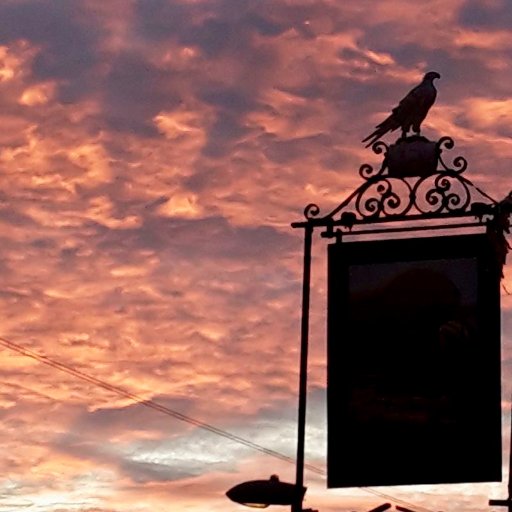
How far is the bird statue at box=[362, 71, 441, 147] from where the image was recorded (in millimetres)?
22984

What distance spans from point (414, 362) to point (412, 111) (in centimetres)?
346

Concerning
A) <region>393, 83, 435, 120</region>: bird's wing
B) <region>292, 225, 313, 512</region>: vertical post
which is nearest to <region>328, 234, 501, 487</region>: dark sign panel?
<region>292, 225, 313, 512</region>: vertical post

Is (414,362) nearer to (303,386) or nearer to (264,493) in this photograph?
(303,386)

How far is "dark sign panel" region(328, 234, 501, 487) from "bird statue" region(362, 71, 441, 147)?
1.90m

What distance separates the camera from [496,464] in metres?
20.6

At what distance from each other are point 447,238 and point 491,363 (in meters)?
1.65

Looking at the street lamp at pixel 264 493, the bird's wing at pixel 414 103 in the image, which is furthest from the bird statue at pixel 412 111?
the street lamp at pixel 264 493

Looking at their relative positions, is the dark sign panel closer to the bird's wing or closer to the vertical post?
the vertical post

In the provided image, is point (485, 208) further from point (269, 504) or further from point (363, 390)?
point (269, 504)

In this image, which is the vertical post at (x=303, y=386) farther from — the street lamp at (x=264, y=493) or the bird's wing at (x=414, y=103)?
the bird's wing at (x=414, y=103)

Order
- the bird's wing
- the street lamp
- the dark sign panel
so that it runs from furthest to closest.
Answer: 1. the bird's wing
2. the street lamp
3. the dark sign panel

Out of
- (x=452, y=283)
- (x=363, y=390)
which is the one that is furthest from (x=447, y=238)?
(x=363, y=390)

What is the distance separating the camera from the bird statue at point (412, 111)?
2298 cm

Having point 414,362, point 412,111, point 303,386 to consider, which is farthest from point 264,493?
point 412,111
